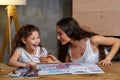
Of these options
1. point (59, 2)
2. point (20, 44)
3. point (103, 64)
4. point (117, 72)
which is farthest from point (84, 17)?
point (117, 72)

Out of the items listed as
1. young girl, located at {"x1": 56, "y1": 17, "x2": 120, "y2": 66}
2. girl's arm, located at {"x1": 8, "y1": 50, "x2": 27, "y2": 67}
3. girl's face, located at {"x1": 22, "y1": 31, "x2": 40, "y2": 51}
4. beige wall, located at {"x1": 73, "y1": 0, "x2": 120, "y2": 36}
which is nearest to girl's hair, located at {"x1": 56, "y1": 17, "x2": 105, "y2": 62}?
young girl, located at {"x1": 56, "y1": 17, "x2": 120, "y2": 66}

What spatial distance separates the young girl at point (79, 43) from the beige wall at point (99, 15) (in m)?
0.55

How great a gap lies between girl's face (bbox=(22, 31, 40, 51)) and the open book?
1.48ft

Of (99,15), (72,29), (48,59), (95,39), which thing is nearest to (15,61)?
(48,59)

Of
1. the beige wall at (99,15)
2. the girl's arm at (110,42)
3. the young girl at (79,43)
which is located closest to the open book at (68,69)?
the girl's arm at (110,42)

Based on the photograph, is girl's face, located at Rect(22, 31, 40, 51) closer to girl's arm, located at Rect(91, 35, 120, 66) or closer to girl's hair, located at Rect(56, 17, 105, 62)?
girl's hair, located at Rect(56, 17, 105, 62)

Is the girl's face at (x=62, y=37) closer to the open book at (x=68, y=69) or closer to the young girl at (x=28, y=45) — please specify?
the young girl at (x=28, y=45)

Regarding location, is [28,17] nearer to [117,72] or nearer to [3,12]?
[3,12]

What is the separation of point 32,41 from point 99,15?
35.8 inches

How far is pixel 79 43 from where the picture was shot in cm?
→ 203

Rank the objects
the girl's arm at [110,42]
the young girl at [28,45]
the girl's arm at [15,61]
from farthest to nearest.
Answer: the young girl at [28,45] → the girl's arm at [110,42] → the girl's arm at [15,61]

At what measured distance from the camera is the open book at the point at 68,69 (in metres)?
1.35

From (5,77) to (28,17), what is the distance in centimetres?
187

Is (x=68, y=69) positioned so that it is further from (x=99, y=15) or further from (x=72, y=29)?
(x=99, y=15)
